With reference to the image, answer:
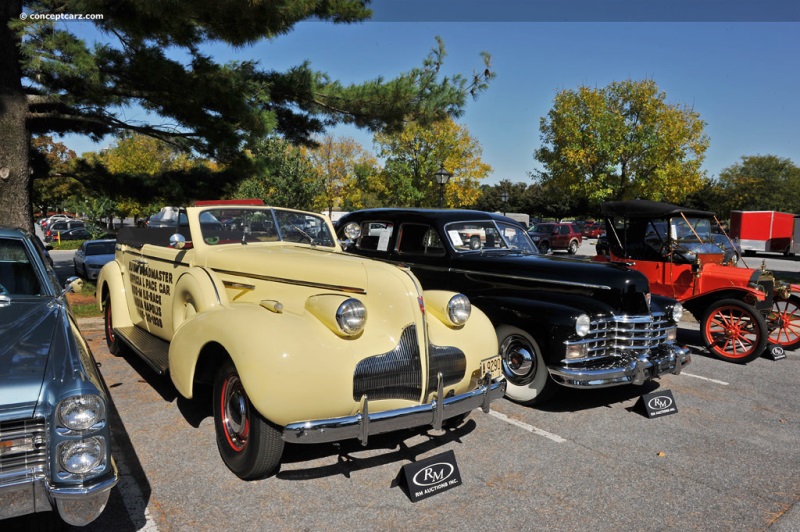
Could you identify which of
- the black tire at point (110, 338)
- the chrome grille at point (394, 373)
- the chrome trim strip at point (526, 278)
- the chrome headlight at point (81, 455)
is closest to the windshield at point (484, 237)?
the chrome trim strip at point (526, 278)

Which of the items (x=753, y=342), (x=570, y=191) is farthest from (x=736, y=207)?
(x=753, y=342)

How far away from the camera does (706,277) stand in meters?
7.29

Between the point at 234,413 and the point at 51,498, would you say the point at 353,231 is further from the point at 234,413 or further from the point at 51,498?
the point at 51,498

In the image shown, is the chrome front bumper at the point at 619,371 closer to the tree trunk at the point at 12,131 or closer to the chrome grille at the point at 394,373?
the chrome grille at the point at 394,373

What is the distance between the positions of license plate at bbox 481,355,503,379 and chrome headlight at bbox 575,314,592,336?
1.05m

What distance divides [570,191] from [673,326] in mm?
20955

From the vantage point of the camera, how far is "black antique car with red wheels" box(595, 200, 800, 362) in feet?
23.0

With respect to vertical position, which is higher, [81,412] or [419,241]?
[419,241]

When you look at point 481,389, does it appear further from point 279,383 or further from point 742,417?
point 742,417

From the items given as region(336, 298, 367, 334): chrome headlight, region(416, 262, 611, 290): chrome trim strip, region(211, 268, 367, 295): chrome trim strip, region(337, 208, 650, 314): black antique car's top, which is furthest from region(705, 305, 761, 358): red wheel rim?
region(336, 298, 367, 334): chrome headlight

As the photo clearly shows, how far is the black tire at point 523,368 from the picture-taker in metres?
4.91

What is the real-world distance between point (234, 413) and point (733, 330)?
6.69m

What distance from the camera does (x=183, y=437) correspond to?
409 cm

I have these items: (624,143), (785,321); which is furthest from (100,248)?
(624,143)
